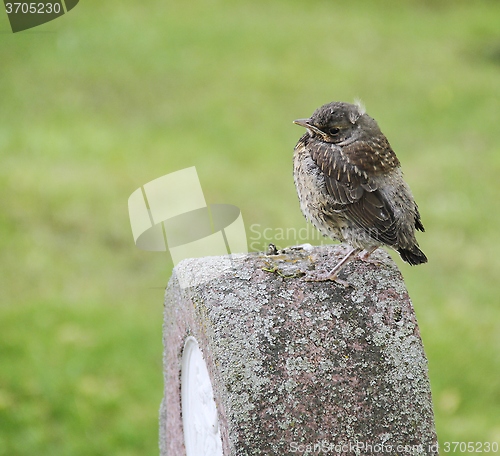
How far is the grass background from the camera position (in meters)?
5.90

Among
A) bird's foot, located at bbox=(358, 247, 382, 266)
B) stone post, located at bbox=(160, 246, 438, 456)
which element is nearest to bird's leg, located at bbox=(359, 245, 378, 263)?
bird's foot, located at bbox=(358, 247, 382, 266)

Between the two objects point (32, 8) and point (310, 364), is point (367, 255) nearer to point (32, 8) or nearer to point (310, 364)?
point (310, 364)

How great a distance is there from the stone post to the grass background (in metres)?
2.42

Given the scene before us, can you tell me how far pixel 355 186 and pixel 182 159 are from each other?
6.50m

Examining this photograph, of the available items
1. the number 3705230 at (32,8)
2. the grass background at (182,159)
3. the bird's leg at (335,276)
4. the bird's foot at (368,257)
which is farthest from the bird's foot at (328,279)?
the number 3705230 at (32,8)

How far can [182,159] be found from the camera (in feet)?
31.2

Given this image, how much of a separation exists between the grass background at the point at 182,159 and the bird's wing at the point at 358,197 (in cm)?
232

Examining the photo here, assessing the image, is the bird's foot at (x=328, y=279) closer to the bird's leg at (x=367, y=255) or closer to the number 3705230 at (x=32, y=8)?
the bird's leg at (x=367, y=255)

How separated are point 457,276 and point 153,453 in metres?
3.71

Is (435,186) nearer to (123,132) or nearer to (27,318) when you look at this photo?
(123,132)

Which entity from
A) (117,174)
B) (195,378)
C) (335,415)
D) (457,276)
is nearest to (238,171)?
(117,174)

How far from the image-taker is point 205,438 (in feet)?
10.9

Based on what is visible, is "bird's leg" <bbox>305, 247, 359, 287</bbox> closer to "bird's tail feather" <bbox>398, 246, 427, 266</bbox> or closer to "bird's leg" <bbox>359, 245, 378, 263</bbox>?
"bird's leg" <bbox>359, 245, 378, 263</bbox>

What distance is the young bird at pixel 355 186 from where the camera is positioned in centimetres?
318
